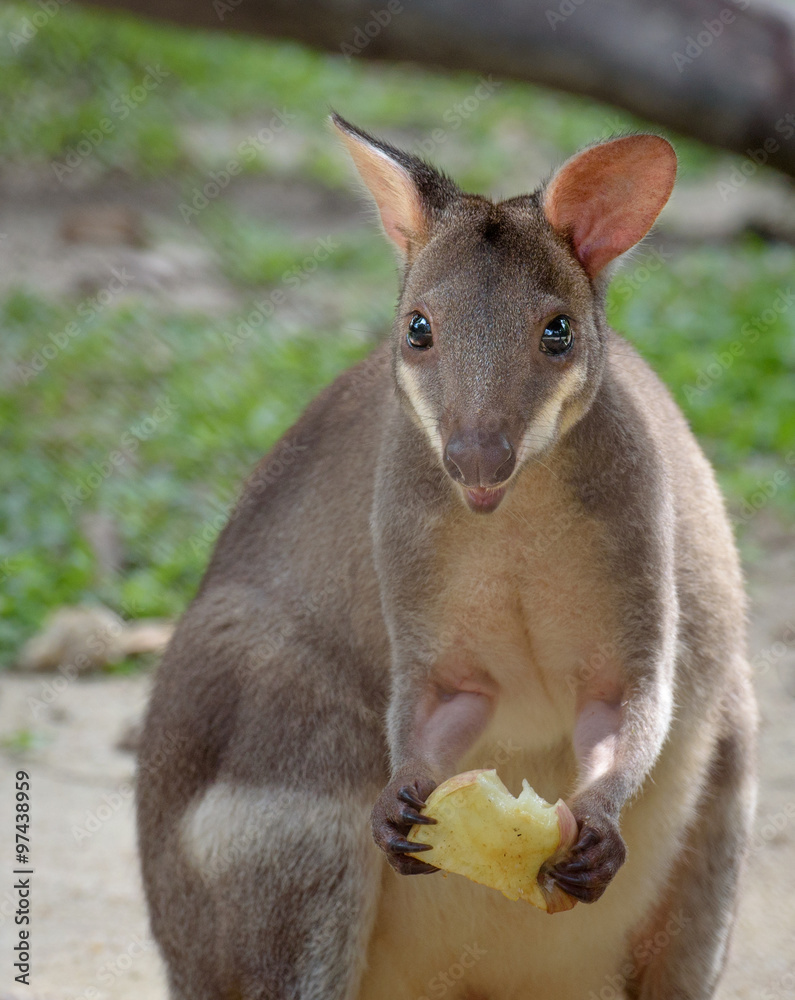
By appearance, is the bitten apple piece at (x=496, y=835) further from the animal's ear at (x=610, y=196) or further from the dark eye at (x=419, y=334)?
the animal's ear at (x=610, y=196)

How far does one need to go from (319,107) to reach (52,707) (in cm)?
690

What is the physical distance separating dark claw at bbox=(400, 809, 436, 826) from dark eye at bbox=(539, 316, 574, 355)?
99 centimetres

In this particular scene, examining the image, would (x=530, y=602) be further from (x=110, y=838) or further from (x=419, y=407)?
(x=110, y=838)

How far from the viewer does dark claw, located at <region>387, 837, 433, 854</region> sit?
303cm

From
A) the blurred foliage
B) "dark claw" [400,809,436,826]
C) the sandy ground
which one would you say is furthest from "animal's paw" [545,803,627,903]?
the blurred foliage

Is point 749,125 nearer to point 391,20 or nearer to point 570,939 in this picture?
point 391,20

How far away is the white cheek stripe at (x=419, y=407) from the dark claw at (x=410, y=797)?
70 cm

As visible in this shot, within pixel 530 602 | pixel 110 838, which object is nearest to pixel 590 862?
pixel 530 602

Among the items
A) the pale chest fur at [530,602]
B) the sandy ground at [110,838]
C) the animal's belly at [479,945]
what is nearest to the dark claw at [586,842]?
the pale chest fur at [530,602]

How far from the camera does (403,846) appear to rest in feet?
9.93

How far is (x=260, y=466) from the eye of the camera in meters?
4.10

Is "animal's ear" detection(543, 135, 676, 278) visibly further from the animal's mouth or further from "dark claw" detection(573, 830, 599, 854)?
"dark claw" detection(573, 830, 599, 854)

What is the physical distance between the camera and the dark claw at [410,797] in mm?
3039

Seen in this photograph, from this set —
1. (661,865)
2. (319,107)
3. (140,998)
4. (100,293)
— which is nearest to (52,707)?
(140,998)
